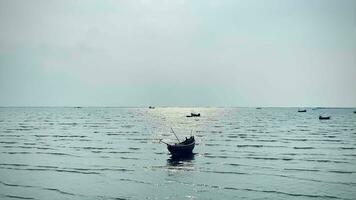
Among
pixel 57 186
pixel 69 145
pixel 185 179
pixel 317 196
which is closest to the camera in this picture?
pixel 317 196

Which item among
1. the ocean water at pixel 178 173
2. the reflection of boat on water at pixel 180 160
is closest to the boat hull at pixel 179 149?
the reflection of boat on water at pixel 180 160

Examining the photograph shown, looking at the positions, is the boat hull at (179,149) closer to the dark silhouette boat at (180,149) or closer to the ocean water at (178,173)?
the dark silhouette boat at (180,149)

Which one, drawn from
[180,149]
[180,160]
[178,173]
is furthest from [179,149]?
[178,173]

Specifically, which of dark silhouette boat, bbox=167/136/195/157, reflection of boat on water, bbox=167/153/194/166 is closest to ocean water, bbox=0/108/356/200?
reflection of boat on water, bbox=167/153/194/166

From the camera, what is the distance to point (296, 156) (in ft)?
168

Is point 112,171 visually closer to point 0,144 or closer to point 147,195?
point 147,195

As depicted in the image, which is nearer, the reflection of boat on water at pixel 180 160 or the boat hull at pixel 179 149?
the reflection of boat on water at pixel 180 160

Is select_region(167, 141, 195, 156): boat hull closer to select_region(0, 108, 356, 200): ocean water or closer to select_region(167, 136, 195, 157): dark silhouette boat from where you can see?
select_region(167, 136, 195, 157): dark silhouette boat

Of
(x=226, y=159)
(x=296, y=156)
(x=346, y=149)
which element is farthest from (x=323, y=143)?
(x=226, y=159)

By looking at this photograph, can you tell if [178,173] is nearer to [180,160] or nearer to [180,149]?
[180,160]

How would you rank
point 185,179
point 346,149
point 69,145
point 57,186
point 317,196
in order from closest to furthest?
point 317,196, point 57,186, point 185,179, point 346,149, point 69,145

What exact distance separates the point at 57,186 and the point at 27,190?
8.40 ft

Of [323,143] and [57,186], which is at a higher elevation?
[323,143]

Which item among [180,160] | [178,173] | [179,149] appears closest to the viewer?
[178,173]
